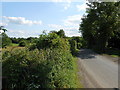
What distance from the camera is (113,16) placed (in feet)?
75.4

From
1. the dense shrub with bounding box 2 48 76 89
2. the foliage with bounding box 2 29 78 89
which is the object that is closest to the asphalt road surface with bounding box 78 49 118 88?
the foliage with bounding box 2 29 78 89

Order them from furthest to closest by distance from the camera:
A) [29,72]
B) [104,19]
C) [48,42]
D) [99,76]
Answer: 1. [104,19]
2. [48,42]
3. [99,76]
4. [29,72]

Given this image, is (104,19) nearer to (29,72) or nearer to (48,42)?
(48,42)

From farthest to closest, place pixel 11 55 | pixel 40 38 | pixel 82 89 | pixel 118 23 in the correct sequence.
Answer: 1. pixel 118 23
2. pixel 40 38
3. pixel 82 89
4. pixel 11 55

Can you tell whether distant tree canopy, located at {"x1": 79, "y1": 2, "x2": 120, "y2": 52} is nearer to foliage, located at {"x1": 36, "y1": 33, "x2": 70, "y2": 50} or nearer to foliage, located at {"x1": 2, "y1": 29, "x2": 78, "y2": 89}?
foliage, located at {"x1": 36, "y1": 33, "x2": 70, "y2": 50}

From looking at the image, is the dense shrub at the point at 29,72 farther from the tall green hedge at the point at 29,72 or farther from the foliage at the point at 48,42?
the foliage at the point at 48,42

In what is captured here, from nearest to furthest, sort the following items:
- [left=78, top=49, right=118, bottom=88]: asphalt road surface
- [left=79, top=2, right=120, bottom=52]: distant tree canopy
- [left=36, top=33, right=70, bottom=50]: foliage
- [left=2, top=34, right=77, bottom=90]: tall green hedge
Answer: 1. [left=2, top=34, right=77, bottom=90]: tall green hedge
2. [left=78, top=49, right=118, bottom=88]: asphalt road surface
3. [left=36, top=33, right=70, bottom=50]: foliage
4. [left=79, top=2, right=120, bottom=52]: distant tree canopy

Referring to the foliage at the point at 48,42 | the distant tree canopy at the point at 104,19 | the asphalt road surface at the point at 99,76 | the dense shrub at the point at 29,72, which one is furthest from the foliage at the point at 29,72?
the distant tree canopy at the point at 104,19

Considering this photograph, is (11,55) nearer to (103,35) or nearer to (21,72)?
(21,72)

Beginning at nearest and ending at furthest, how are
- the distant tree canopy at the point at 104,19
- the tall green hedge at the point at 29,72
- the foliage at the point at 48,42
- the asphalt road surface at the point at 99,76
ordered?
the tall green hedge at the point at 29,72 < the asphalt road surface at the point at 99,76 < the foliage at the point at 48,42 < the distant tree canopy at the point at 104,19

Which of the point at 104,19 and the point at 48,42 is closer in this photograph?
the point at 48,42

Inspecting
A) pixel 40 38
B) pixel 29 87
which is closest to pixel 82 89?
pixel 29 87

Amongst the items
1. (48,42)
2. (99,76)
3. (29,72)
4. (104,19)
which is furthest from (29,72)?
(104,19)

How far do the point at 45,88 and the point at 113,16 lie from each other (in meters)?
20.9
